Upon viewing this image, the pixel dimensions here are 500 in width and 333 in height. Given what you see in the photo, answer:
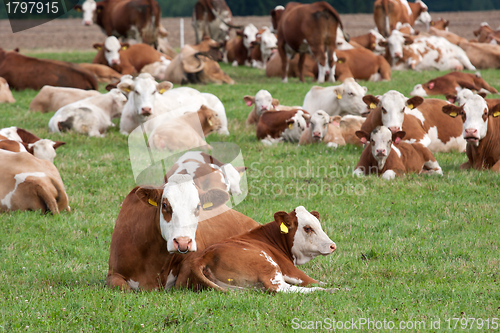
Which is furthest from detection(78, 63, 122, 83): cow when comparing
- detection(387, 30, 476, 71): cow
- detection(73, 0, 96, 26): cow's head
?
detection(387, 30, 476, 71): cow

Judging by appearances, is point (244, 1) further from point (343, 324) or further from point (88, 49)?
point (343, 324)

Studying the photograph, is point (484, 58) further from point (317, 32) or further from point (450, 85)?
point (317, 32)

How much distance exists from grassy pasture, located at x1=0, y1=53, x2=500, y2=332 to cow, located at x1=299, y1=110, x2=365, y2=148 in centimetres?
40

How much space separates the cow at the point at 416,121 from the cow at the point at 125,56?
38.9 feet

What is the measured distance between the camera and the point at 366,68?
20.2 metres

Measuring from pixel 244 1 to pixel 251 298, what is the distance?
6027 centimetres

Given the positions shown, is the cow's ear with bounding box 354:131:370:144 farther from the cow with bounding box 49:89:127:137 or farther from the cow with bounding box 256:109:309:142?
the cow with bounding box 49:89:127:137

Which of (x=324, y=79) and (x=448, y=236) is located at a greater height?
(x=448, y=236)

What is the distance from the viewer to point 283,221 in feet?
18.3

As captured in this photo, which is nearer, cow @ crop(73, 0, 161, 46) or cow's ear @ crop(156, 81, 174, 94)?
cow's ear @ crop(156, 81, 174, 94)

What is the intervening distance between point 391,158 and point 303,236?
15.4 ft

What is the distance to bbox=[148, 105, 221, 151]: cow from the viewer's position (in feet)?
35.7

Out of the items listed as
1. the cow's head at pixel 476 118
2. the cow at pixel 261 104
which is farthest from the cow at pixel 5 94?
the cow's head at pixel 476 118

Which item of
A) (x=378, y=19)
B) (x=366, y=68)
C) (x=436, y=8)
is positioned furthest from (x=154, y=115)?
(x=436, y=8)
